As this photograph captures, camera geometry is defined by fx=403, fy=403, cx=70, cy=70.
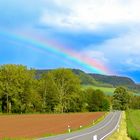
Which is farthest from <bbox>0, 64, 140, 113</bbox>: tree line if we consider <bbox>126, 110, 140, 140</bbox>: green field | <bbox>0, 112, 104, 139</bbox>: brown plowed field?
<bbox>126, 110, 140, 140</bbox>: green field

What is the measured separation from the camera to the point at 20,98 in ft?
406

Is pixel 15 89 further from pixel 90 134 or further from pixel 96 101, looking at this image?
pixel 96 101

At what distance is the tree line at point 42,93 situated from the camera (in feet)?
398

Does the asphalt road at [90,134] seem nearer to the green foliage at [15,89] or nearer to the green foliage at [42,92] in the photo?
the green foliage at [15,89]

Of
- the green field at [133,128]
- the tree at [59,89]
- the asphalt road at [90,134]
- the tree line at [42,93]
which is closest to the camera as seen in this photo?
the asphalt road at [90,134]

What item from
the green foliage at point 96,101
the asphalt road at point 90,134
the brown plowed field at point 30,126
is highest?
the green foliage at point 96,101

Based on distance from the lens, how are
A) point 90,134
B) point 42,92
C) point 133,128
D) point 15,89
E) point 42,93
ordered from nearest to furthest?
point 90,134
point 133,128
point 15,89
point 42,92
point 42,93

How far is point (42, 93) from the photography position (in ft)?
486

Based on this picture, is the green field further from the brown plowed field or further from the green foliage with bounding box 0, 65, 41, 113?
the green foliage with bounding box 0, 65, 41, 113

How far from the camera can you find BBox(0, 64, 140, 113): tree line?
12119cm

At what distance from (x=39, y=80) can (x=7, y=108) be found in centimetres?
3189

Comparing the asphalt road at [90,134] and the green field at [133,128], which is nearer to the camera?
the asphalt road at [90,134]

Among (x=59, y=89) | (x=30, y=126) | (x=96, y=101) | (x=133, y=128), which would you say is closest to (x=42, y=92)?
(x=59, y=89)

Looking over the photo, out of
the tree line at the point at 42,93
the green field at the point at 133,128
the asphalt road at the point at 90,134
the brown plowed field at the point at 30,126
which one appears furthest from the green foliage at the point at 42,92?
the asphalt road at the point at 90,134
